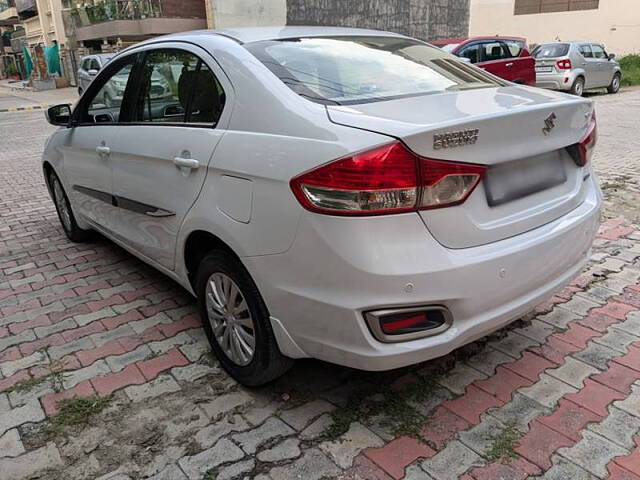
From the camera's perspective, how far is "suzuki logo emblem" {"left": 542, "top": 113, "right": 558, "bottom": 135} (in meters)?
2.30

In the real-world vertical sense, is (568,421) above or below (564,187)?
below

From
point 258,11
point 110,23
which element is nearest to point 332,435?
point 258,11

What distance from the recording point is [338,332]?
6.77 ft

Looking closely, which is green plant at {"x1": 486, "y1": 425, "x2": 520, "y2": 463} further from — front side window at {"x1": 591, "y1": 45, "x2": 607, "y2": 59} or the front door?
front side window at {"x1": 591, "y1": 45, "x2": 607, "y2": 59}

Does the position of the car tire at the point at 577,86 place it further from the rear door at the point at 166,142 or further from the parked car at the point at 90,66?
the rear door at the point at 166,142

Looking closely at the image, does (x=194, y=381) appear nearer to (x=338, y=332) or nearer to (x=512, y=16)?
(x=338, y=332)

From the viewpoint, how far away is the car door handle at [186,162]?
258 centimetres

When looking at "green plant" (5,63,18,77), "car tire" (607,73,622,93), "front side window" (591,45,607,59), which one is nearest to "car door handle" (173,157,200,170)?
"front side window" (591,45,607,59)

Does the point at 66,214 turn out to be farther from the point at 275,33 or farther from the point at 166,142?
the point at 275,33

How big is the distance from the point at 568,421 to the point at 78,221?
3965mm

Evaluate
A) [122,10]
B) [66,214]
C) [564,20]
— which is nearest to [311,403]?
[66,214]

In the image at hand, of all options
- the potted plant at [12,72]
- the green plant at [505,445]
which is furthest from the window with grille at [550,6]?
the potted plant at [12,72]

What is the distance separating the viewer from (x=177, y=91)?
2990 mm

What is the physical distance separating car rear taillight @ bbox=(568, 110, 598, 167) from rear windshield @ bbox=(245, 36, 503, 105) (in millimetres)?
533
